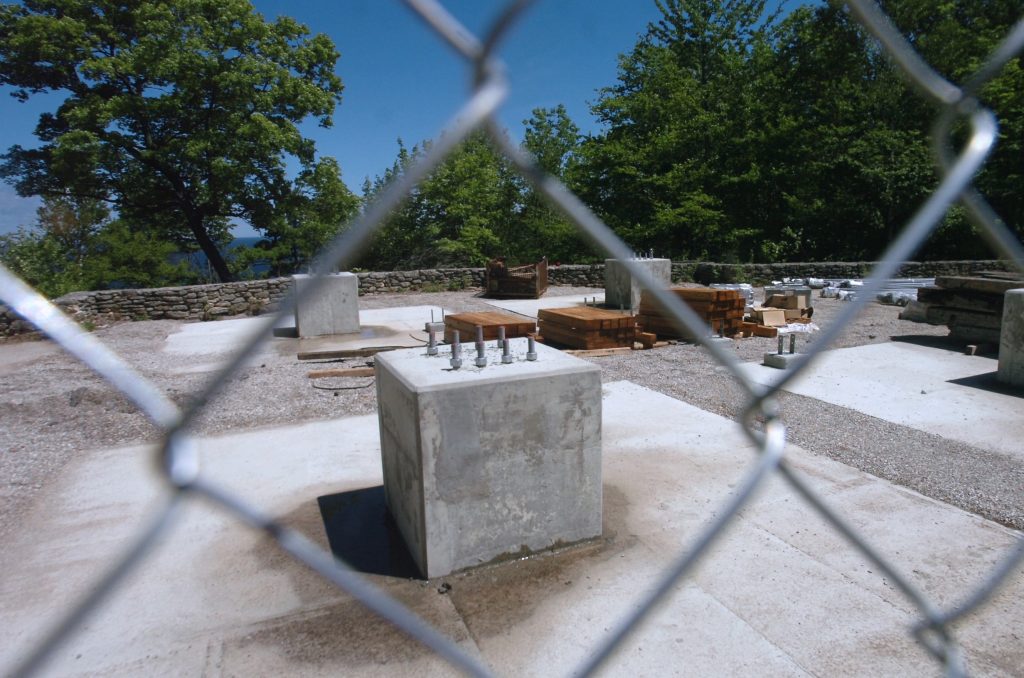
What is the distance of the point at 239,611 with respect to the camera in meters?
2.46

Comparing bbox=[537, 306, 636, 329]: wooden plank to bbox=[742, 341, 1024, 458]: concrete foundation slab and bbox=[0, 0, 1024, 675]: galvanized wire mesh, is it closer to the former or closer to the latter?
bbox=[742, 341, 1024, 458]: concrete foundation slab

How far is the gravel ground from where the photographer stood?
370cm

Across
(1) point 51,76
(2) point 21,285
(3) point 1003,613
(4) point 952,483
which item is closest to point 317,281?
(2) point 21,285

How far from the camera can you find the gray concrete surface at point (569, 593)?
2.16 m

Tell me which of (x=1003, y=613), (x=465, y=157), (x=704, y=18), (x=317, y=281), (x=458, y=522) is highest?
(x=704, y=18)

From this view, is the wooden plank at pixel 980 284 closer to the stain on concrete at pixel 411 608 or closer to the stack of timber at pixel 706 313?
the stack of timber at pixel 706 313

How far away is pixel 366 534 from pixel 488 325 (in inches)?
169

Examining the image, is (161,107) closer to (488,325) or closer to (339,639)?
(488,325)

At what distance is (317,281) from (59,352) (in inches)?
412

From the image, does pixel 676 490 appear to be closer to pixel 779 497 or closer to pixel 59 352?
pixel 779 497

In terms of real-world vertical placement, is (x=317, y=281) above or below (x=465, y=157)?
below

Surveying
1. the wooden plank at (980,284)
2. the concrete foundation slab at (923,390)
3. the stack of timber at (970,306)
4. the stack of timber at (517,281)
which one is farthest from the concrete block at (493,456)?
the stack of timber at (517,281)

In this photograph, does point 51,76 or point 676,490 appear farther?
point 51,76

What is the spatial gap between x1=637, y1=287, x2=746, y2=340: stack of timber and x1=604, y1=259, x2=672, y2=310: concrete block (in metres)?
1.71
